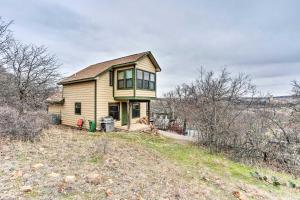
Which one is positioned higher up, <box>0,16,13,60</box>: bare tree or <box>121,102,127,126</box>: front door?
<box>0,16,13,60</box>: bare tree

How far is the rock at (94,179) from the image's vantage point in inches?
150

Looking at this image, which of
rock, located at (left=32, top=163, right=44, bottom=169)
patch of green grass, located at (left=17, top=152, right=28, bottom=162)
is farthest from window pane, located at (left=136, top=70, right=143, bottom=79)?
rock, located at (left=32, top=163, right=44, bottom=169)

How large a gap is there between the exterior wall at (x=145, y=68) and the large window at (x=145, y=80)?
1.00 feet

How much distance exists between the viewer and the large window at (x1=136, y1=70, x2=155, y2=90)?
13484 mm

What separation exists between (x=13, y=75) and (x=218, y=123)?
42.7 ft

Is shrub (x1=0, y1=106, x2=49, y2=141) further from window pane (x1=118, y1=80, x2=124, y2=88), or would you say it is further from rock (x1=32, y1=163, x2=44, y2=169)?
window pane (x1=118, y1=80, x2=124, y2=88)

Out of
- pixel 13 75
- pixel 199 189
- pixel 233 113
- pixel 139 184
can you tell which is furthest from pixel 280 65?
pixel 13 75

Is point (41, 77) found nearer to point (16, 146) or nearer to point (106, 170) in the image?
point (16, 146)

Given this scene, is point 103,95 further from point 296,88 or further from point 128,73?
point 296,88

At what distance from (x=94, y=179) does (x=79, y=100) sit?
11.3 metres

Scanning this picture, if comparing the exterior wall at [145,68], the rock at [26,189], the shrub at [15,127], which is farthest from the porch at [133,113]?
the rock at [26,189]

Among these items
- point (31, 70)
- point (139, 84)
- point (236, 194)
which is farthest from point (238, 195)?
point (31, 70)

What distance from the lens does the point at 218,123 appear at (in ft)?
33.8

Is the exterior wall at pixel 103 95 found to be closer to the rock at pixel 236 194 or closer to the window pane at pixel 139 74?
the window pane at pixel 139 74
